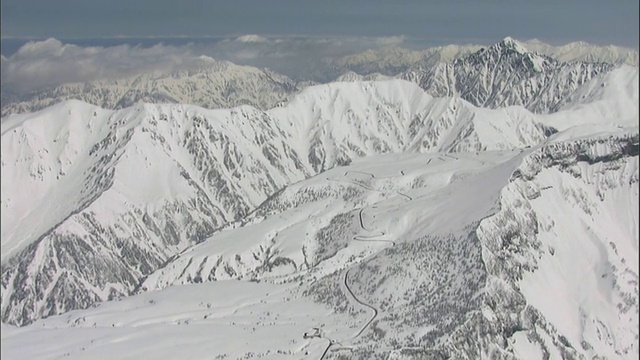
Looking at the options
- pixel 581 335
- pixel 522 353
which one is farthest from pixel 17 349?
pixel 581 335

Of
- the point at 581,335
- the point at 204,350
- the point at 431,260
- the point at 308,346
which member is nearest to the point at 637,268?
the point at 581,335

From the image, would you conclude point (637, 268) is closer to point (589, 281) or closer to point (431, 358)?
point (589, 281)

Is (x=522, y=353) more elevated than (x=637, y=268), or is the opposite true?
(x=637, y=268)

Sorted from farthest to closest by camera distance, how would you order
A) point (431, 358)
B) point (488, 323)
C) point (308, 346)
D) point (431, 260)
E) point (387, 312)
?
1. point (431, 260)
2. point (387, 312)
3. point (308, 346)
4. point (488, 323)
5. point (431, 358)

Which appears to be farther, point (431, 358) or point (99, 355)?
point (99, 355)

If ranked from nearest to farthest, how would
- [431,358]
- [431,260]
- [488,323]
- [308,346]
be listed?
[431,358] < [488,323] < [308,346] < [431,260]

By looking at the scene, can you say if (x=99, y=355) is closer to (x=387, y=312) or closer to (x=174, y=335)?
(x=174, y=335)

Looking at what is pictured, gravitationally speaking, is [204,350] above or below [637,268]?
below

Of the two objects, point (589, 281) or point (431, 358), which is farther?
point (589, 281)

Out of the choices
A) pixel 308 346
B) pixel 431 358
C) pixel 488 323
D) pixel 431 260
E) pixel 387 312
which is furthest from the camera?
pixel 431 260
